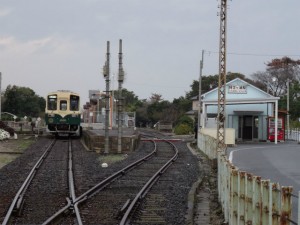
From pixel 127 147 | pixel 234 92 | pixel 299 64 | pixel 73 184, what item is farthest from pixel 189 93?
pixel 73 184

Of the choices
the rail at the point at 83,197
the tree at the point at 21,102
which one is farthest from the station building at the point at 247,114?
the tree at the point at 21,102

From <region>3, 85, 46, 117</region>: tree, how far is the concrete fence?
264 ft

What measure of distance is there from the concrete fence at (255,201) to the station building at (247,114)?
3026 centimetres

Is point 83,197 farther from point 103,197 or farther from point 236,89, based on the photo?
point 236,89

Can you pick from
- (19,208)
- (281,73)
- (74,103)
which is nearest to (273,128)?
(74,103)

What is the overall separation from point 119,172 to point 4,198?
211 inches

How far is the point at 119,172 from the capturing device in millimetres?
16453

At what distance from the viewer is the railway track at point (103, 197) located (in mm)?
9555

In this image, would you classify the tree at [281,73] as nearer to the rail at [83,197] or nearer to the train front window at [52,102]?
the train front window at [52,102]

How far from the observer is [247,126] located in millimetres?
41562

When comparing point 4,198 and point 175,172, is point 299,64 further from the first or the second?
point 4,198

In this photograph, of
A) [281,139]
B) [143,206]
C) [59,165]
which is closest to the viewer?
[143,206]

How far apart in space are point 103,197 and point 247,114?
30.5m

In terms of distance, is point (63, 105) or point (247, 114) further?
point (247, 114)
